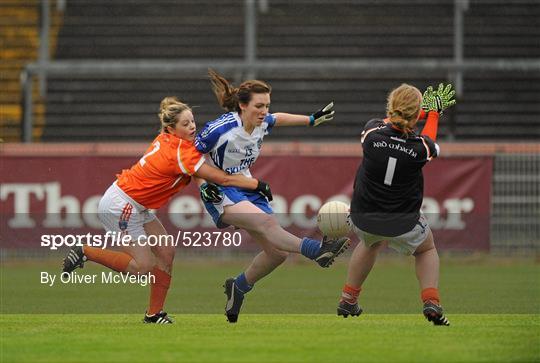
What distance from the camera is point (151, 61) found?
22.7 m

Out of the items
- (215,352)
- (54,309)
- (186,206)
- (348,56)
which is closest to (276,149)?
(186,206)

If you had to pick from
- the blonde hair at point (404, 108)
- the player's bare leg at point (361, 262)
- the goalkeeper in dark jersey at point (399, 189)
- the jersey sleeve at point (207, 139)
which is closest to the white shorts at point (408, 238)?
the goalkeeper in dark jersey at point (399, 189)

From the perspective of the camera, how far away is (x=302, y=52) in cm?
2303

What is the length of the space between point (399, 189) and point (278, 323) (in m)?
1.38

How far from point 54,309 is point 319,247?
337cm

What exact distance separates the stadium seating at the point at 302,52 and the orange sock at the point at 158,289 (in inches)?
485

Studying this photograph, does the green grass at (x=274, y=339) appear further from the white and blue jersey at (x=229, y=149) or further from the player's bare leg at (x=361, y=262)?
the white and blue jersey at (x=229, y=149)

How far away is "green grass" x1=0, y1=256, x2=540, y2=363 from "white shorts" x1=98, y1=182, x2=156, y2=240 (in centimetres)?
74

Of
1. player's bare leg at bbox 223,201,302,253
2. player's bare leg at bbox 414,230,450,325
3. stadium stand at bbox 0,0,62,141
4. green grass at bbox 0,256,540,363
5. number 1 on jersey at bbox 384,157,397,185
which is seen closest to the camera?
green grass at bbox 0,256,540,363

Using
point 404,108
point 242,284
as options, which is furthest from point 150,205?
point 404,108

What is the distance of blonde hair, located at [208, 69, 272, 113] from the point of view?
9.55m

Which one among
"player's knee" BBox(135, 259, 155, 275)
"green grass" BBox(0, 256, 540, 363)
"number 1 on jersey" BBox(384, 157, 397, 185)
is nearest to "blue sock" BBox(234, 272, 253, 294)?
"green grass" BBox(0, 256, 540, 363)

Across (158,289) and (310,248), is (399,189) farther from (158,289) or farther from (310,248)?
(158,289)

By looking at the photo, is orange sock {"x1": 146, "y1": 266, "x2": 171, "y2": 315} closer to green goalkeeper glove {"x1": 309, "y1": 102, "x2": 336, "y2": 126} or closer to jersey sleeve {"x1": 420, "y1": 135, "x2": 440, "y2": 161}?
green goalkeeper glove {"x1": 309, "y1": 102, "x2": 336, "y2": 126}
